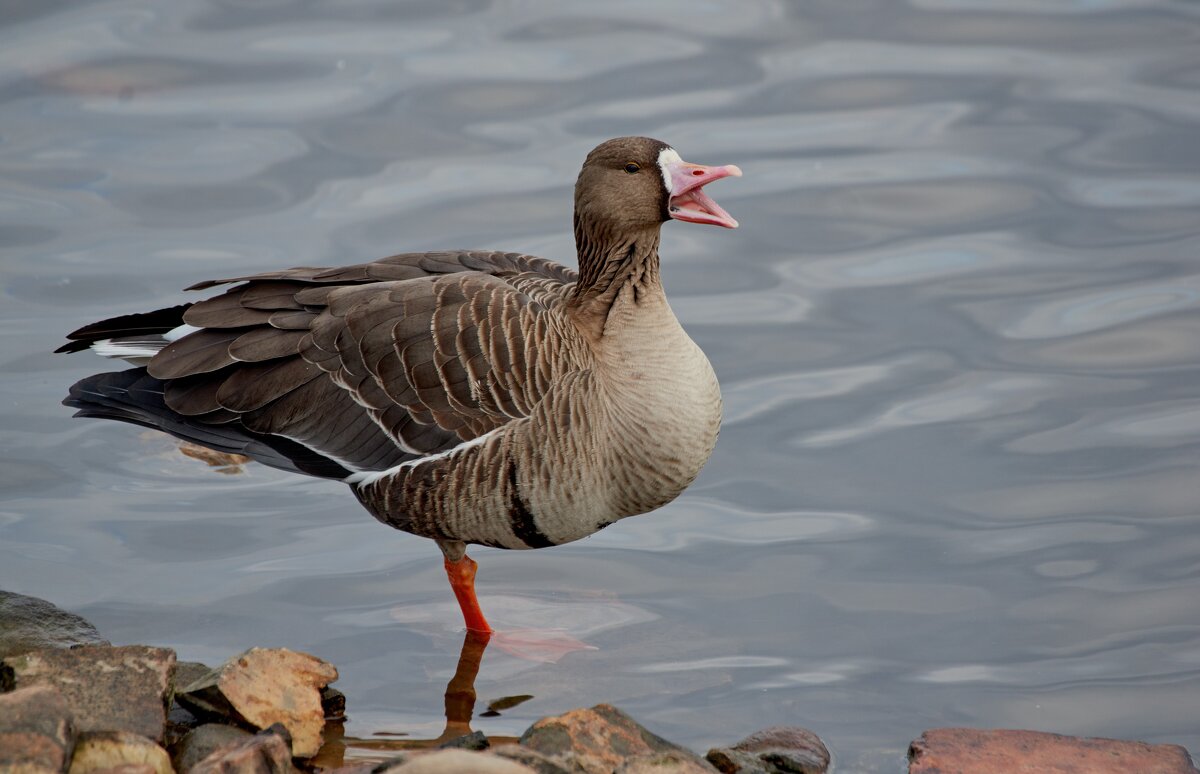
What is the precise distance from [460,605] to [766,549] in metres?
1.92

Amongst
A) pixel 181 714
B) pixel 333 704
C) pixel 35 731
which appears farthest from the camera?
pixel 333 704

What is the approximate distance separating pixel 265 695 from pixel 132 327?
2732mm

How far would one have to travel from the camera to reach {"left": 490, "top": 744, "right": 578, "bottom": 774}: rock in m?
5.70

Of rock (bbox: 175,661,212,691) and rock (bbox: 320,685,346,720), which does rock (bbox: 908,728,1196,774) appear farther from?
rock (bbox: 175,661,212,691)

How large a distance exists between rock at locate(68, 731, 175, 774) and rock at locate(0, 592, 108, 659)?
5.26ft

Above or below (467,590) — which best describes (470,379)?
above

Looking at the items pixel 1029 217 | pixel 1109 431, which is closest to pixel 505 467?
pixel 1109 431

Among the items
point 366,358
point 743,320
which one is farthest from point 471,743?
point 743,320

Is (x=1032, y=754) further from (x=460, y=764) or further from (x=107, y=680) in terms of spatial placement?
(x=107, y=680)

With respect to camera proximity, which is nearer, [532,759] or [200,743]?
[532,759]

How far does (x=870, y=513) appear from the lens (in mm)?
9242

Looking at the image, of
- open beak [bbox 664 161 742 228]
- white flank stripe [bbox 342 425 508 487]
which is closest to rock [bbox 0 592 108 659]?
white flank stripe [bbox 342 425 508 487]

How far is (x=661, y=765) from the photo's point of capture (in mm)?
5852

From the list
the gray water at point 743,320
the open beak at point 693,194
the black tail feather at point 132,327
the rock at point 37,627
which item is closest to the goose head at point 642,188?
the open beak at point 693,194
